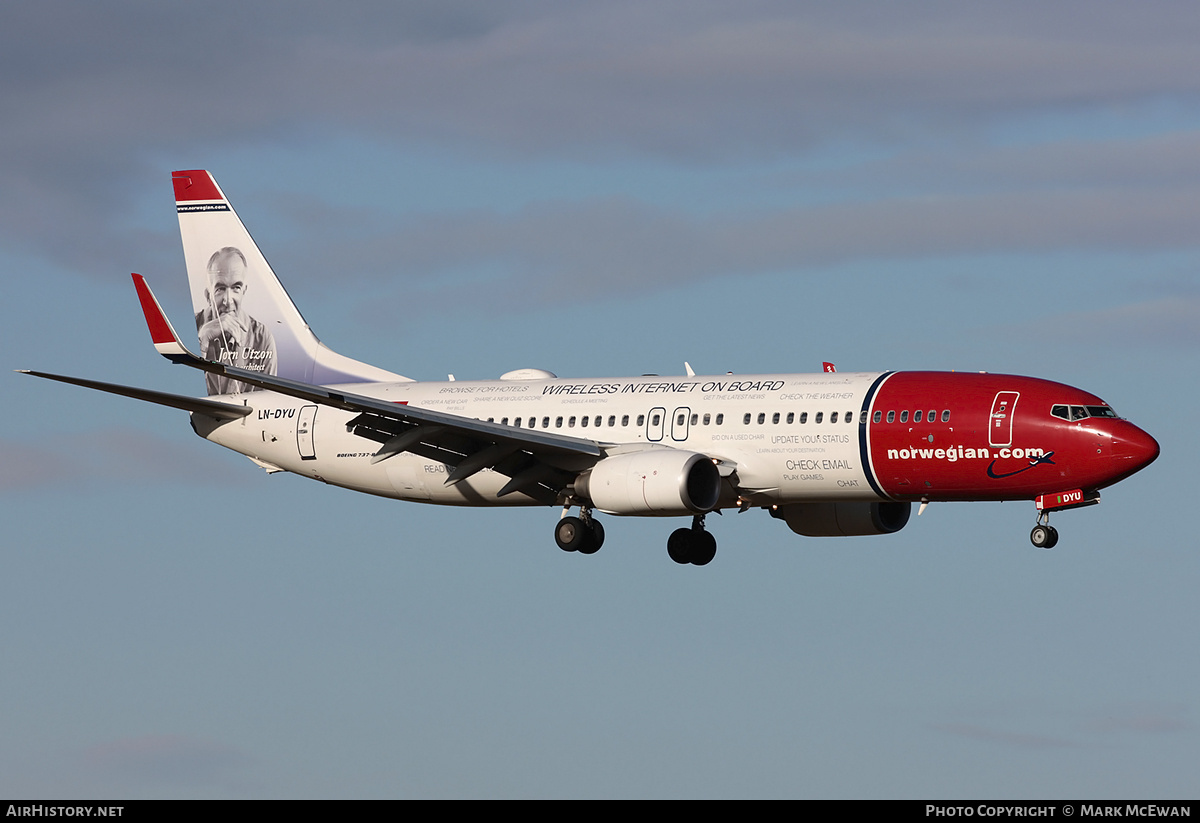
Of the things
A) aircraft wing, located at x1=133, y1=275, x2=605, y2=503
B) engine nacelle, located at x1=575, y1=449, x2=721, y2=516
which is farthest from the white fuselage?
engine nacelle, located at x1=575, y1=449, x2=721, y2=516

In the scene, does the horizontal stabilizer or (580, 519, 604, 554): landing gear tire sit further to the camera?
(580, 519, 604, 554): landing gear tire

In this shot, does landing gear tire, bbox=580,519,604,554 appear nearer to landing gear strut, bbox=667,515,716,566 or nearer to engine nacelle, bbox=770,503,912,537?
landing gear strut, bbox=667,515,716,566

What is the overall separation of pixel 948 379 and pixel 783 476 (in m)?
5.40

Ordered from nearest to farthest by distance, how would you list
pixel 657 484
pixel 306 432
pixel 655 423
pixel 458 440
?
1. pixel 657 484
2. pixel 655 423
3. pixel 458 440
4. pixel 306 432

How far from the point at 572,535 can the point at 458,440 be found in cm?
452

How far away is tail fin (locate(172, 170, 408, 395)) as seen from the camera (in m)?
62.4

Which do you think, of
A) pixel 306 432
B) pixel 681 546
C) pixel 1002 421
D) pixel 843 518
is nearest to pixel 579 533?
pixel 681 546

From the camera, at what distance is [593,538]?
177ft

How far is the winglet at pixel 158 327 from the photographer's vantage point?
152 feet

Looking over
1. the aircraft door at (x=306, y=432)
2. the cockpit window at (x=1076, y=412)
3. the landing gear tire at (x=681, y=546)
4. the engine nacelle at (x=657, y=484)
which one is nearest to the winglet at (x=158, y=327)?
the aircraft door at (x=306, y=432)

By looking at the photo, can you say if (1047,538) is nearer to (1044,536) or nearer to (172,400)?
(1044,536)

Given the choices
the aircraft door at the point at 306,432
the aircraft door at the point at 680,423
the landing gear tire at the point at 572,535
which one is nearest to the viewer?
the aircraft door at the point at 680,423

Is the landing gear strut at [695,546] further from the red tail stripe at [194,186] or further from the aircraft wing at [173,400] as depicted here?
the red tail stripe at [194,186]

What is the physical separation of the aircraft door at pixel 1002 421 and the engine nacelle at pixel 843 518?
7.96 m
